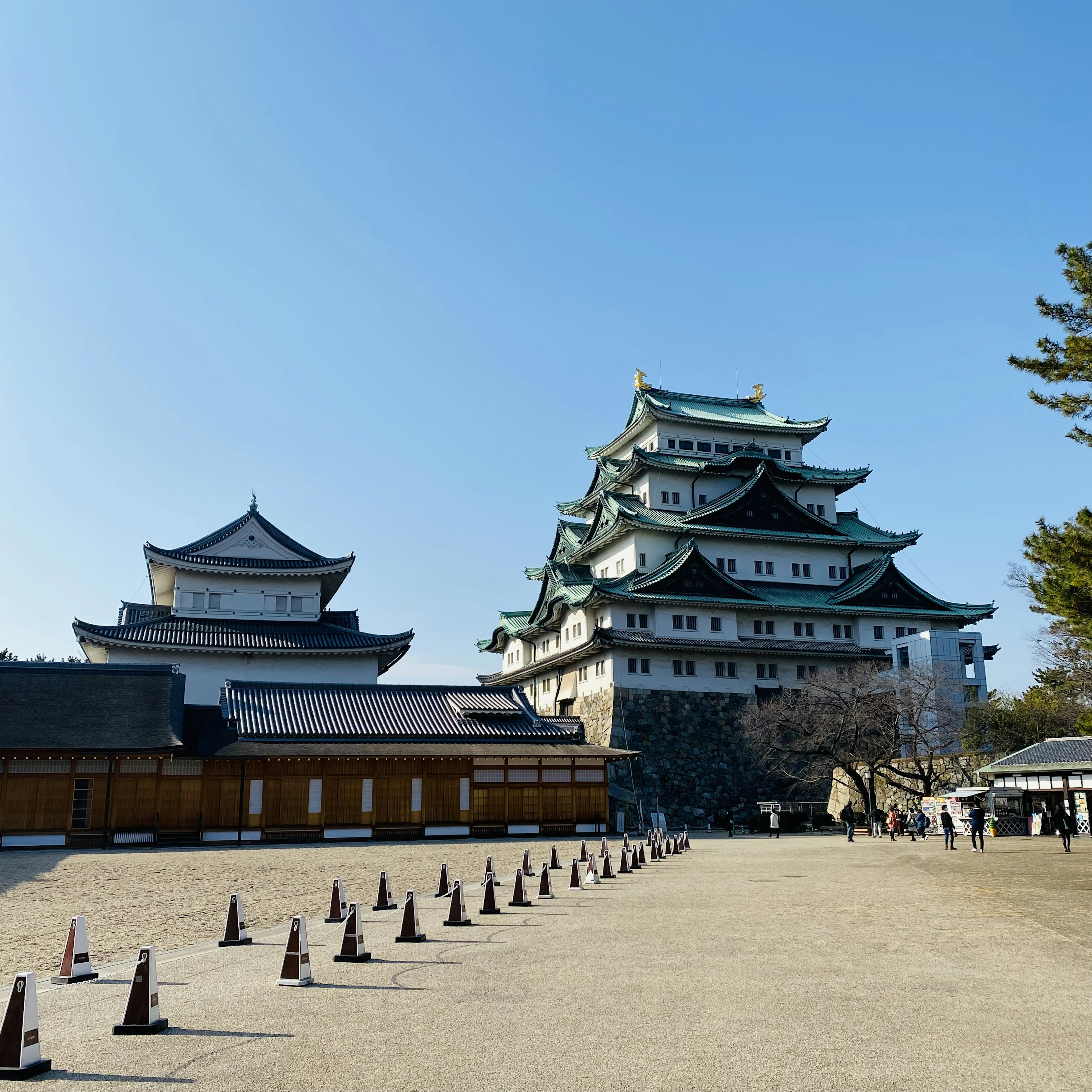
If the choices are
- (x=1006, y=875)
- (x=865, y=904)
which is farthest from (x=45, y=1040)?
(x=1006, y=875)

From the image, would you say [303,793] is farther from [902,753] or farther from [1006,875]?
[902,753]

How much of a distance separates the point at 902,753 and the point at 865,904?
99.8ft

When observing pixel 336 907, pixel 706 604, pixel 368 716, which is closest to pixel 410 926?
pixel 336 907

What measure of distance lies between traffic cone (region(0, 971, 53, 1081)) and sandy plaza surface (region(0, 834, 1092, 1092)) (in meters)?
0.22

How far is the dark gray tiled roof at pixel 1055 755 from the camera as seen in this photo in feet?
108

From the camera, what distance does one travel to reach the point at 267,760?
3319 centimetres

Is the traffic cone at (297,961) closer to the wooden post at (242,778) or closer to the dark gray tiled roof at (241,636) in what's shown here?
the wooden post at (242,778)

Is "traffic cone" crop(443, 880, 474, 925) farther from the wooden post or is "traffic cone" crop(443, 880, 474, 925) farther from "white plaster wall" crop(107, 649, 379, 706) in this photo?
"white plaster wall" crop(107, 649, 379, 706)

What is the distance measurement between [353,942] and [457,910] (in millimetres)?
2985

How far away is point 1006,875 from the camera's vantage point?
2009cm

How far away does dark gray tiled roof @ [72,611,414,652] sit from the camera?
4409cm

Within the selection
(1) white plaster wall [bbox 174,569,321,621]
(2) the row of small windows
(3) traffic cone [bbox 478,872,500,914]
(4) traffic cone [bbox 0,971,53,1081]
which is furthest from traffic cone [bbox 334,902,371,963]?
(2) the row of small windows

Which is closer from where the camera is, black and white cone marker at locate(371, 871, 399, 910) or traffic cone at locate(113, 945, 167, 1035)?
traffic cone at locate(113, 945, 167, 1035)

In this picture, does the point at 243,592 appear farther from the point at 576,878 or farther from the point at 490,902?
the point at 490,902
